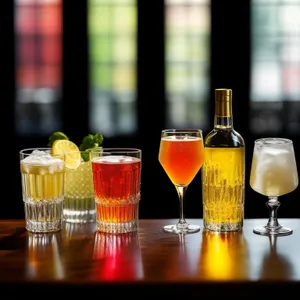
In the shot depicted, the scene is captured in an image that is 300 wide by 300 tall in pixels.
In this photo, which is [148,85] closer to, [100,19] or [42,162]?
[100,19]

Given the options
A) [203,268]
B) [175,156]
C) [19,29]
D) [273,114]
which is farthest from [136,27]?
[203,268]

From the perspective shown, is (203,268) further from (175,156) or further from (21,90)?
(21,90)

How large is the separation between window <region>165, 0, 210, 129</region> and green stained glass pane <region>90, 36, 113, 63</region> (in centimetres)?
47

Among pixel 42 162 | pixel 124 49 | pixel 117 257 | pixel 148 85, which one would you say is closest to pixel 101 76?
pixel 124 49

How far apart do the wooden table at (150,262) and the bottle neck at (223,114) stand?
267 mm

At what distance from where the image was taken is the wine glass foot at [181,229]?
67.6 inches

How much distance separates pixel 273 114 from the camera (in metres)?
5.48

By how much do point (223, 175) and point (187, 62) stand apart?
388 centimetres

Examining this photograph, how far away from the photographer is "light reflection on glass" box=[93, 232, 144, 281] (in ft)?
4.40

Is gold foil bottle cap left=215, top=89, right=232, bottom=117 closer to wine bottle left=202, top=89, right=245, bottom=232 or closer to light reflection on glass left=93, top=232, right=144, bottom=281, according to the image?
wine bottle left=202, top=89, right=245, bottom=232

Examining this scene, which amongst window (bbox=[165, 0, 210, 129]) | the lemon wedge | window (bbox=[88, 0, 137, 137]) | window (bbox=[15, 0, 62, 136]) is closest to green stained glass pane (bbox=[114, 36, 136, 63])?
window (bbox=[88, 0, 137, 137])

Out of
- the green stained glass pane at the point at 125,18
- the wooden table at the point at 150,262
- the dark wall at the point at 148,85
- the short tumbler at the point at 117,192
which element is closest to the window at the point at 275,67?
the dark wall at the point at 148,85

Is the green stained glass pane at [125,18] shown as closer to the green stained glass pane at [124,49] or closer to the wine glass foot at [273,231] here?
the green stained glass pane at [124,49]

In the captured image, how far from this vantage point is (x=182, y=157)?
170 cm
